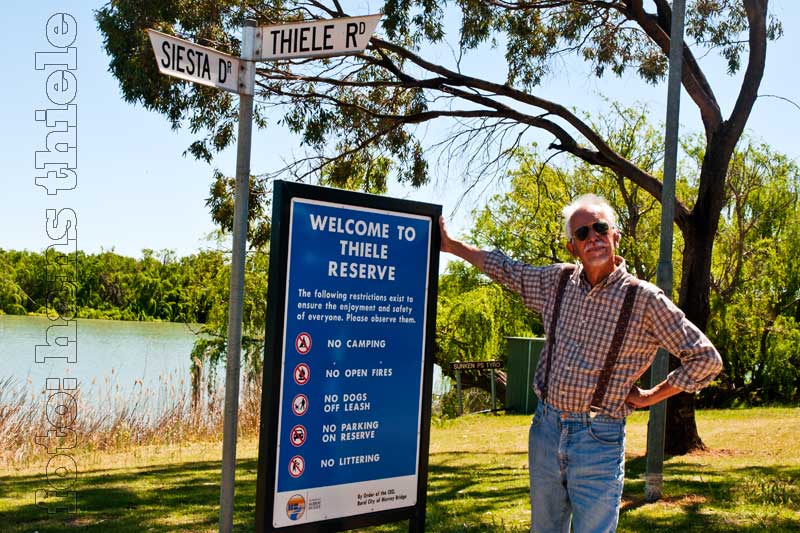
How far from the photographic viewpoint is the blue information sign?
165 inches

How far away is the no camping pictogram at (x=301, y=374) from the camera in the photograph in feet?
13.7

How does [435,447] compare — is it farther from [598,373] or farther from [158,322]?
[158,322]

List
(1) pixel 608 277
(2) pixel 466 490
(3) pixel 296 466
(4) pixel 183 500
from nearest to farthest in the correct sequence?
1. (1) pixel 608 277
2. (3) pixel 296 466
3. (4) pixel 183 500
4. (2) pixel 466 490

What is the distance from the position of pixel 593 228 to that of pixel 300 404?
1.53 meters

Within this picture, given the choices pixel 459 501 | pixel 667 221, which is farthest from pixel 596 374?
pixel 667 221

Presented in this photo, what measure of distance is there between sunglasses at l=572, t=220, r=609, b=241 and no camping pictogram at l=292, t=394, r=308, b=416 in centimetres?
143

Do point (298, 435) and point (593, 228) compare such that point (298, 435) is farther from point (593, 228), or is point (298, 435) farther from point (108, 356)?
point (108, 356)

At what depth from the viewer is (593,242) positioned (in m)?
3.97

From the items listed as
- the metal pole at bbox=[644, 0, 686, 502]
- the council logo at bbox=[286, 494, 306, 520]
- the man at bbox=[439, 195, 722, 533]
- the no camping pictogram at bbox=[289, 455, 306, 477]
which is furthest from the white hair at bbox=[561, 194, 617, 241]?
the metal pole at bbox=[644, 0, 686, 502]

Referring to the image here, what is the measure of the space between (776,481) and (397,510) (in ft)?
21.5

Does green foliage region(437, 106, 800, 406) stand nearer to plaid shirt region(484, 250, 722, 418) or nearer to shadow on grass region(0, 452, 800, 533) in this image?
shadow on grass region(0, 452, 800, 533)

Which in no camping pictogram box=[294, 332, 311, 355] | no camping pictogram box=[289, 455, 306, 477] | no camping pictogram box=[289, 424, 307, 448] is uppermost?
no camping pictogram box=[294, 332, 311, 355]

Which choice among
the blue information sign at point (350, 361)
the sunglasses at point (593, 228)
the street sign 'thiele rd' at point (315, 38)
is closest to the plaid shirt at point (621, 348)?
the sunglasses at point (593, 228)

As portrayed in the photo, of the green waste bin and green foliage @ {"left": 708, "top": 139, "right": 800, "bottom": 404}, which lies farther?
green foliage @ {"left": 708, "top": 139, "right": 800, "bottom": 404}
